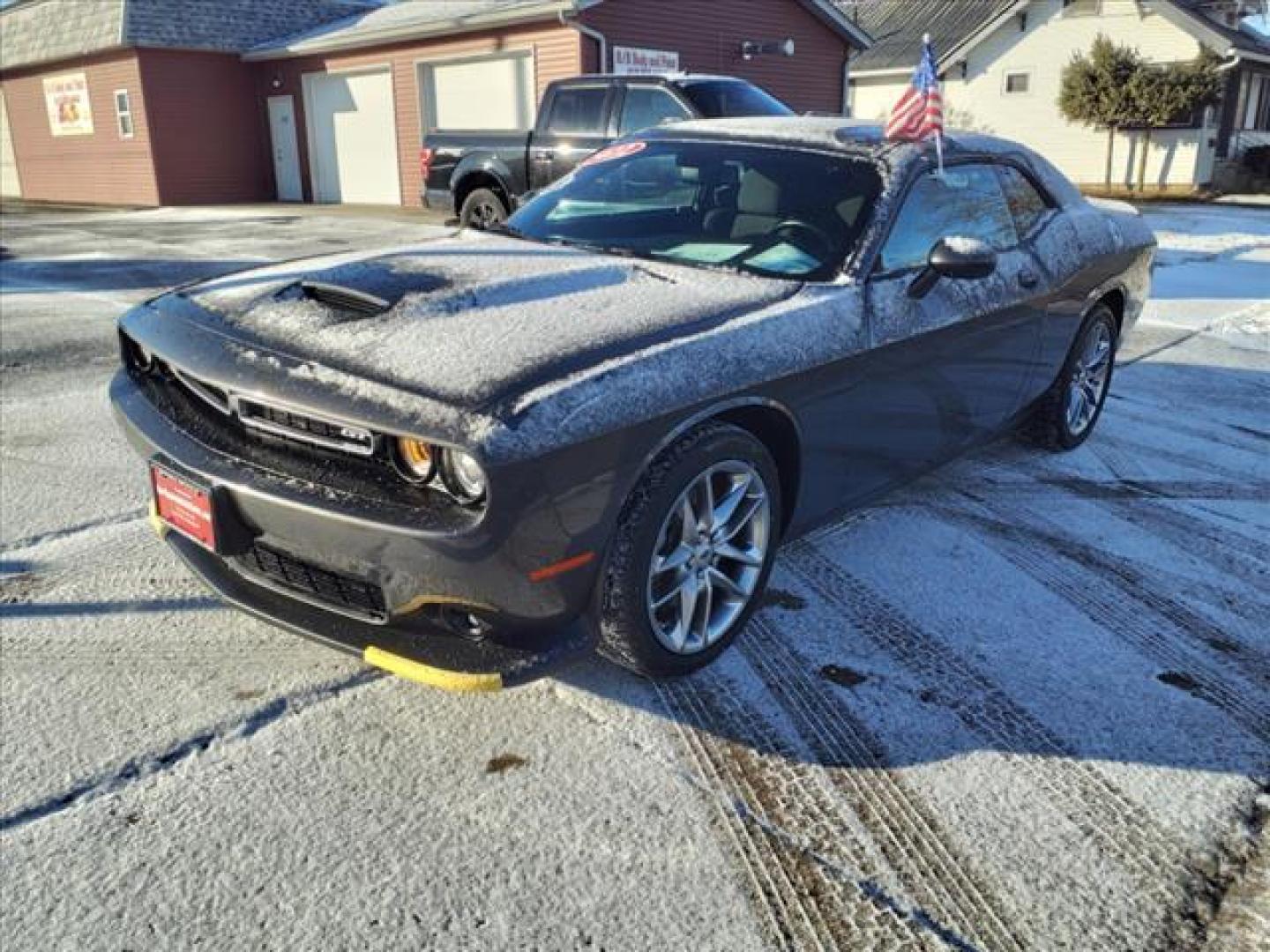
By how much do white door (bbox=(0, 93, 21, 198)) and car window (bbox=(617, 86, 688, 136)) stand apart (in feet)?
76.6

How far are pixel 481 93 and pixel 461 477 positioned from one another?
17.5 metres

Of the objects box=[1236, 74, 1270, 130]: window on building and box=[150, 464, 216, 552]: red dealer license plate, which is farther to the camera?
box=[1236, 74, 1270, 130]: window on building

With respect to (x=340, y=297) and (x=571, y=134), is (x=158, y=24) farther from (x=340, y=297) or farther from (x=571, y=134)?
(x=340, y=297)

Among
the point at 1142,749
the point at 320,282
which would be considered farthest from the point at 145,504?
the point at 1142,749

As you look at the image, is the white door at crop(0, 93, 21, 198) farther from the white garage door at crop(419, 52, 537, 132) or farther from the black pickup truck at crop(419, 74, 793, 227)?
the black pickup truck at crop(419, 74, 793, 227)

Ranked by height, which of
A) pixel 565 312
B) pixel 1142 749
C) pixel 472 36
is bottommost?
pixel 1142 749

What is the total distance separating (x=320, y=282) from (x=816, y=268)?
5.14 ft

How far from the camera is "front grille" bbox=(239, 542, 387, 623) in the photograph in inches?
98.6

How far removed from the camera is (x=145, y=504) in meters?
4.14

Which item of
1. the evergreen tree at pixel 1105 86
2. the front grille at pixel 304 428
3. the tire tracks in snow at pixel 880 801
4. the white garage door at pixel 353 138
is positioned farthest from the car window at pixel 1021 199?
the evergreen tree at pixel 1105 86

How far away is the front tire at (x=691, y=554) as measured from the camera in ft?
8.59

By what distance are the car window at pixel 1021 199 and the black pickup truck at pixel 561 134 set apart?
555 cm

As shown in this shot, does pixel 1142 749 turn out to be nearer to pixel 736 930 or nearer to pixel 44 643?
pixel 736 930

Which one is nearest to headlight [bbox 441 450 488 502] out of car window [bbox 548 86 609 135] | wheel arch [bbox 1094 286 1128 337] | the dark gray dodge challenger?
the dark gray dodge challenger
